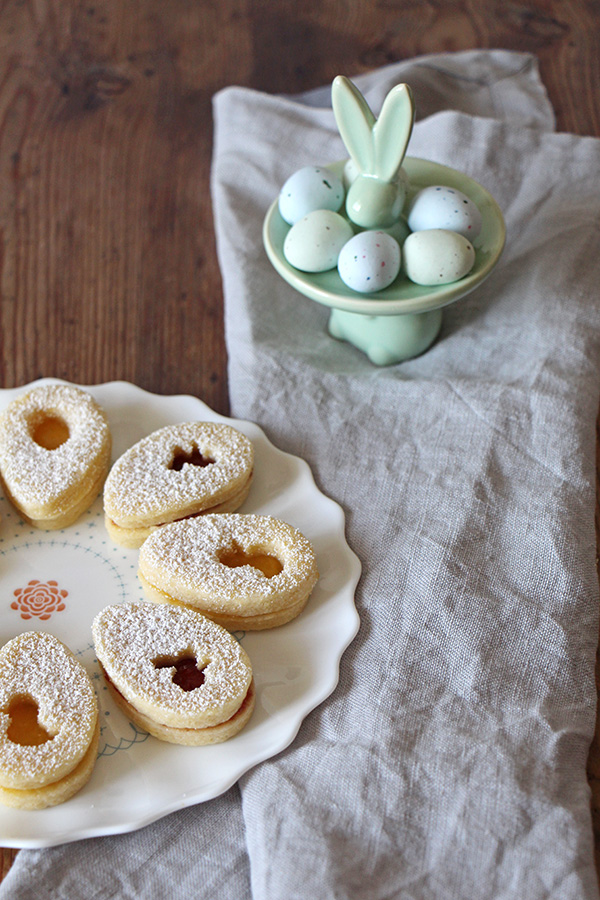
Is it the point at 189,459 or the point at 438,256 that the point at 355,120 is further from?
the point at 189,459

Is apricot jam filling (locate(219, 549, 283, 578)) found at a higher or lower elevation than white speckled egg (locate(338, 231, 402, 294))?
lower

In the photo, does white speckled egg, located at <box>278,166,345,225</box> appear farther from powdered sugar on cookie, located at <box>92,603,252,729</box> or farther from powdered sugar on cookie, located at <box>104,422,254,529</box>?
powdered sugar on cookie, located at <box>92,603,252,729</box>

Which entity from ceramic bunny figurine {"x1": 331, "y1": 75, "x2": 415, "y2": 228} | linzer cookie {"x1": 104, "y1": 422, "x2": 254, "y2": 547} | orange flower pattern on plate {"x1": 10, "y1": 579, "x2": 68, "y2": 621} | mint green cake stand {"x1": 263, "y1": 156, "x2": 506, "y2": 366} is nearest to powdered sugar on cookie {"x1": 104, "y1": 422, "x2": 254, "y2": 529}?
linzer cookie {"x1": 104, "y1": 422, "x2": 254, "y2": 547}

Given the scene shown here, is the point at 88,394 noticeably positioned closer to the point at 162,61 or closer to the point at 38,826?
the point at 38,826

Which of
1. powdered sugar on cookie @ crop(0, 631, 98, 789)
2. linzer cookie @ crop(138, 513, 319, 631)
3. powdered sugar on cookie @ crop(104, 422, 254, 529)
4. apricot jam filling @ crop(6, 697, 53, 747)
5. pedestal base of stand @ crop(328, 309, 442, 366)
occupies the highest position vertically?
pedestal base of stand @ crop(328, 309, 442, 366)

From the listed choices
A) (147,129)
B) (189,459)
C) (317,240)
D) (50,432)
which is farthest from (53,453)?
(147,129)

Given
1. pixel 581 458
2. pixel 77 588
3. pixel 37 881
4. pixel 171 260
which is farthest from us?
pixel 171 260

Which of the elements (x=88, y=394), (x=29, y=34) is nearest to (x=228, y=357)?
(x=88, y=394)

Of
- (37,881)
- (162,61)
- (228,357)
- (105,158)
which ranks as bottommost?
(37,881)

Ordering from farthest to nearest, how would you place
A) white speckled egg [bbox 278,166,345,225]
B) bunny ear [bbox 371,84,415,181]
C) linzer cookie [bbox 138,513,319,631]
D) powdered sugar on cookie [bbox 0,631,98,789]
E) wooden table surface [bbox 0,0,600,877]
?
1. wooden table surface [bbox 0,0,600,877]
2. white speckled egg [bbox 278,166,345,225]
3. bunny ear [bbox 371,84,415,181]
4. linzer cookie [bbox 138,513,319,631]
5. powdered sugar on cookie [bbox 0,631,98,789]
